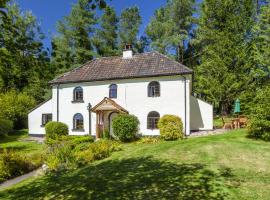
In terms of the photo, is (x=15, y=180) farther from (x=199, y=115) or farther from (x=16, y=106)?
(x=16, y=106)

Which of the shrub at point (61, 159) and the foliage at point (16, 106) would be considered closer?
the shrub at point (61, 159)

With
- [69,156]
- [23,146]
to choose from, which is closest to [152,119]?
[69,156]

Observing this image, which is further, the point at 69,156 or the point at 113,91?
the point at 113,91

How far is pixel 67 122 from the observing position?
91.9 feet

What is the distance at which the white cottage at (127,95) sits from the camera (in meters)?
24.0

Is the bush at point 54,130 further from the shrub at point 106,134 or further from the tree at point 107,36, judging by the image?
the tree at point 107,36

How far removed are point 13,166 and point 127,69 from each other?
14563mm

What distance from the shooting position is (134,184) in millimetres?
10023

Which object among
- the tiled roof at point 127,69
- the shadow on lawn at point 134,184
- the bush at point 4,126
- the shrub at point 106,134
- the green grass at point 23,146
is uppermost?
the tiled roof at point 127,69

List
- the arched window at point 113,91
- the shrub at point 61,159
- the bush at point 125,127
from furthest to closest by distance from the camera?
the arched window at point 113,91 → the bush at point 125,127 → the shrub at point 61,159

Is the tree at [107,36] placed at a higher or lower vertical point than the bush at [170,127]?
higher

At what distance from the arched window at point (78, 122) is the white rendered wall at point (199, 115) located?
11057 millimetres

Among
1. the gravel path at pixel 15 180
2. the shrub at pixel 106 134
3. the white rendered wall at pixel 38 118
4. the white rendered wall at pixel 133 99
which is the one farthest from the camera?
the white rendered wall at pixel 38 118

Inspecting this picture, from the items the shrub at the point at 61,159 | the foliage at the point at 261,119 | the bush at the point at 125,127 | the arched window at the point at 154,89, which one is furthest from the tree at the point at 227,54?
the shrub at the point at 61,159
